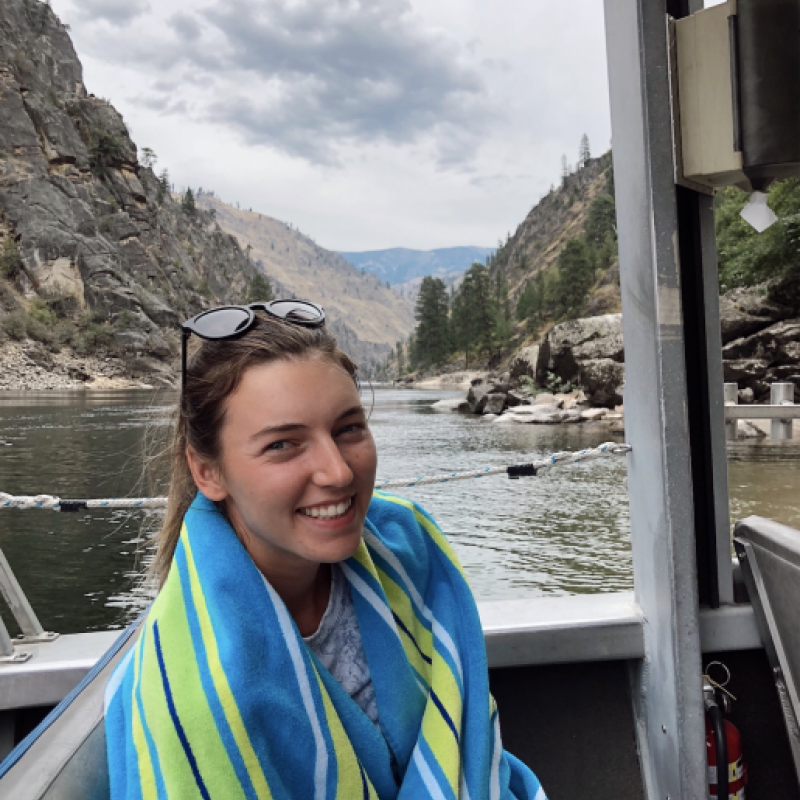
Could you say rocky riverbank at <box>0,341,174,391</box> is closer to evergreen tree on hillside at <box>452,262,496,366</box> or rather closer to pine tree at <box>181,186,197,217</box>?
evergreen tree on hillside at <box>452,262,496,366</box>

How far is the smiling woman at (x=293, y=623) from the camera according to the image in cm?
66

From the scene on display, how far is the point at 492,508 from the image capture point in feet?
28.1

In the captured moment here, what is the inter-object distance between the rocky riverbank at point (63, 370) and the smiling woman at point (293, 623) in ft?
123

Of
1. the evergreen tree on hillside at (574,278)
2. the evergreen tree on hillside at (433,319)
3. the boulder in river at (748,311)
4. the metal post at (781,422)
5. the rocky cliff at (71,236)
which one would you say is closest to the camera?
the metal post at (781,422)

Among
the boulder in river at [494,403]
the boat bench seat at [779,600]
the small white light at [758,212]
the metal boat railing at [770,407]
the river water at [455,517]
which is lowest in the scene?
the river water at [455,517]

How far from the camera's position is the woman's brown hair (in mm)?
866

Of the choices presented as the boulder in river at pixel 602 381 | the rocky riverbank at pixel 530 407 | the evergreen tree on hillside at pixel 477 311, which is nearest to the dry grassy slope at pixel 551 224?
the evergreen tree on hillside at pixel 477 311

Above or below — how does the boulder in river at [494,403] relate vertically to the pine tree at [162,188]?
below

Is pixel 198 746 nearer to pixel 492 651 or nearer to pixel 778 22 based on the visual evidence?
pixel 492 651

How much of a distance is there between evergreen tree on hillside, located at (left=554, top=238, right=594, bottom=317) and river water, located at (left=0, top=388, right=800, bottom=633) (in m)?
28.8

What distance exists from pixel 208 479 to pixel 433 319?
5737 centimetres

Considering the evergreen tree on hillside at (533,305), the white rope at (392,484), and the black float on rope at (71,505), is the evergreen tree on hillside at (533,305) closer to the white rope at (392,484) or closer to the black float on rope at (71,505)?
the white rope at (392,484)

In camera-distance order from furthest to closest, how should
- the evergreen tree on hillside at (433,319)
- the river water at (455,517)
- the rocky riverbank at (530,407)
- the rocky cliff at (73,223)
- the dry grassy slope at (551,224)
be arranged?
the dry grassy slope at (551,224) → the evergreen tree on hillside at (433,319) → the rocky cliff at (73,223) → the rocky riverbank at (530,407) → the river water at (455,517)

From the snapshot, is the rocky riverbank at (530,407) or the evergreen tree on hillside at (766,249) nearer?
the evergreen tree on hillside at (766,249)
